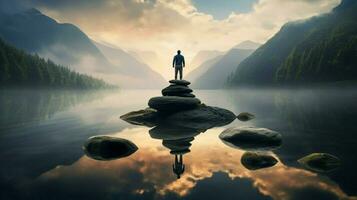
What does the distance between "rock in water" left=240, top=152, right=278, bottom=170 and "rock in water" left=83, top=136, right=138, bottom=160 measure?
6488 mm

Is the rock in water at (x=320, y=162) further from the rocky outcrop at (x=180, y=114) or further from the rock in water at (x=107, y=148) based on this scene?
the rocky outcrop at (x=180, y=114)

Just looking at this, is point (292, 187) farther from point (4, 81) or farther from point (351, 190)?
point (4, 81)

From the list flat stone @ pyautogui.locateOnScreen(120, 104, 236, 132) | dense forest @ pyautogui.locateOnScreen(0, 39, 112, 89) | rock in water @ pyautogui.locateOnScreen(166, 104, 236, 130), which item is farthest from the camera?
dense forest @ pyautogui.locateOnScreen(0, 39, 112, 89)

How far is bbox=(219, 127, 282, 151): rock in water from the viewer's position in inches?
676

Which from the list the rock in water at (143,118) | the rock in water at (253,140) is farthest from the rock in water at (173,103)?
the rock in water at (253,140)

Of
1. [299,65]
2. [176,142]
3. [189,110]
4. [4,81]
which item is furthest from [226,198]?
[299,65]

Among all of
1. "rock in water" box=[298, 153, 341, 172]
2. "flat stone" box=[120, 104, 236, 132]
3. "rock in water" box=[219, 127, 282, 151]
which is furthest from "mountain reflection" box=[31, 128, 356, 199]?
"flat stone" box=[120, 104, 236, 132]

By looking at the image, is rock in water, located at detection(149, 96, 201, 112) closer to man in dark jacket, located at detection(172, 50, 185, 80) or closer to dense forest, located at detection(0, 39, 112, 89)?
man in dark jacket, located at detection(172, 50, 185, 80)

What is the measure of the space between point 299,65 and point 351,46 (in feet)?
78.4

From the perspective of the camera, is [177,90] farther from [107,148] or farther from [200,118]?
[107,148]

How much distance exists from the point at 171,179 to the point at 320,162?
7200mm

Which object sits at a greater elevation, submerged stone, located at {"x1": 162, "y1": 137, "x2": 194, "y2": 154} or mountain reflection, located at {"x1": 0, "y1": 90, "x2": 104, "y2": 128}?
submerged stone, located at {"x1": 162, "y1": 137, "x2": 194, "y2": 154}

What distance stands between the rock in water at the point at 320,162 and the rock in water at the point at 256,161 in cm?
147

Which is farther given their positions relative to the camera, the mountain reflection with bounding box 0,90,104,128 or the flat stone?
the mountain reflection with bounding box 0,90,104,128
